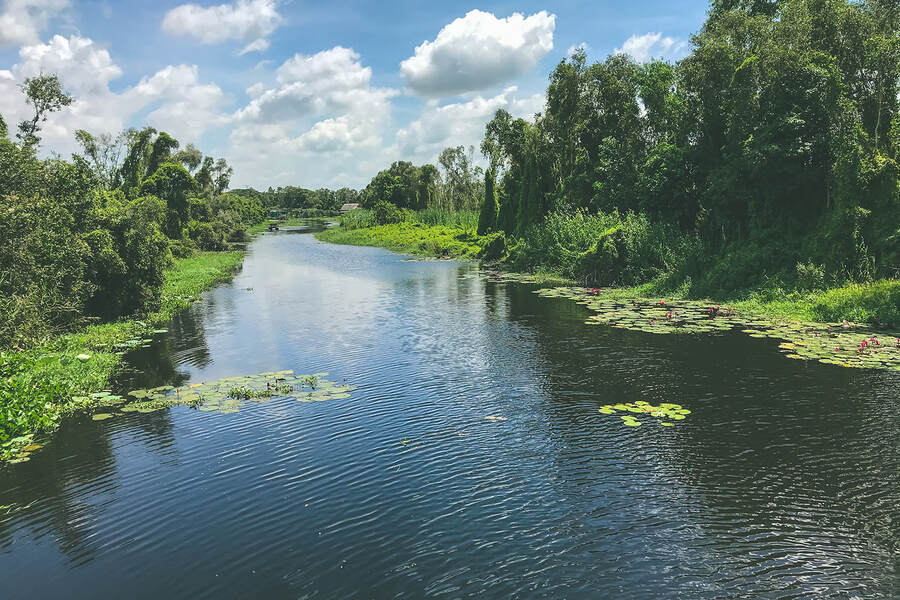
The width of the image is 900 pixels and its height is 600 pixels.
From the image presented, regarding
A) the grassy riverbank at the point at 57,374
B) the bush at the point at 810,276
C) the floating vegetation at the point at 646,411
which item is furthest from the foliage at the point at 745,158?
the grassy riverbank at the point at 57,374

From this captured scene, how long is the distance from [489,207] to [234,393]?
1745 inches

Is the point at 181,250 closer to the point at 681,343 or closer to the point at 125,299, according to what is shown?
the point at 125,299

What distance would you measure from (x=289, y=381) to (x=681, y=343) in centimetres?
1125

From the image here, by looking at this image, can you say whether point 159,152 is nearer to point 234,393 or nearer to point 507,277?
point 507,277

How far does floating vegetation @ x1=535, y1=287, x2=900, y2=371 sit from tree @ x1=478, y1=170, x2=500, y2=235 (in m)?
29.7

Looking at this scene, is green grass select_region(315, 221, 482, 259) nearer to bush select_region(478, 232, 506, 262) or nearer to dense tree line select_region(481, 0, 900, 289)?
bush select_region(478, 232, 506, 262)

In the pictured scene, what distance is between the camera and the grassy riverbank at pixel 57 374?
1084 cm

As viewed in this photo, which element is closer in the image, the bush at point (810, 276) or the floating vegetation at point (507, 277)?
the bush at point (810, 276)

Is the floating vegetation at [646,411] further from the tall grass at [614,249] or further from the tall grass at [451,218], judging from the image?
Result: the tall grass at [451,218]

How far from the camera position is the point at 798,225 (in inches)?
902

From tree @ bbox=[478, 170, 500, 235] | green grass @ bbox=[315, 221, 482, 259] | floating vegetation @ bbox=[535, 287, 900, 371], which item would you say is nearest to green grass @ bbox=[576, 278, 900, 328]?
floating vegetation @ bbox=[535, 287, 900, 371]

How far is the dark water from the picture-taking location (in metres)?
6.73

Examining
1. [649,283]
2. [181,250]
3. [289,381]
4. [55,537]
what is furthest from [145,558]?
[181,250]

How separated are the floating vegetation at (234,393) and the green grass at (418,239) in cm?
3769
